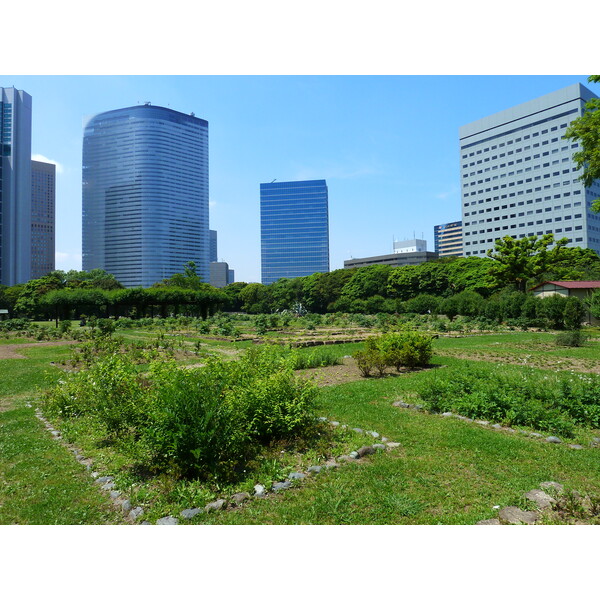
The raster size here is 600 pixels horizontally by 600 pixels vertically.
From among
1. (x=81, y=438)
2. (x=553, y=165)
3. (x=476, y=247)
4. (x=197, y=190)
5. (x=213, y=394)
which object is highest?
(x=197, y=190)

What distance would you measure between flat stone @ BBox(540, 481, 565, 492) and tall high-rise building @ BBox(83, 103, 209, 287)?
424 feet

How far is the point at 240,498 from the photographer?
333 cm

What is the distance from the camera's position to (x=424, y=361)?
1040 cm

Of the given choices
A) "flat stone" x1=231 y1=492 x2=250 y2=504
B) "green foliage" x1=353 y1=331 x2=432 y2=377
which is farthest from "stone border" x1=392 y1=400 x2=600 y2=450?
"flat stone" x1=231 y1=492 x2=250 y2=504

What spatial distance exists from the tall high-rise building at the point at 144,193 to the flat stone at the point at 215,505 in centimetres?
12861

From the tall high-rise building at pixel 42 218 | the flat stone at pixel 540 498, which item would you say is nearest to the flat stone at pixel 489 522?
the flat stone at pixel 540 498

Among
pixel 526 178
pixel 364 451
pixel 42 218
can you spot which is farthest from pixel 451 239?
pixel 364 451

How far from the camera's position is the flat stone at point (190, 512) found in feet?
9.98

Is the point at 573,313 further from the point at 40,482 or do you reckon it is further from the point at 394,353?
the point at 40,482

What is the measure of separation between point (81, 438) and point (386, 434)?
3931 mm

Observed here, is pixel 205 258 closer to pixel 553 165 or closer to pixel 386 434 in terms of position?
pixel 553 165

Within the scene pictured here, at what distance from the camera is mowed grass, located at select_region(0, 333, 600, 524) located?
10.2 ft

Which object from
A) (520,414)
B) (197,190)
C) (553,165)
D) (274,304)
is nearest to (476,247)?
(553,165)

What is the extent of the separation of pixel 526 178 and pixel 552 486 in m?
101
